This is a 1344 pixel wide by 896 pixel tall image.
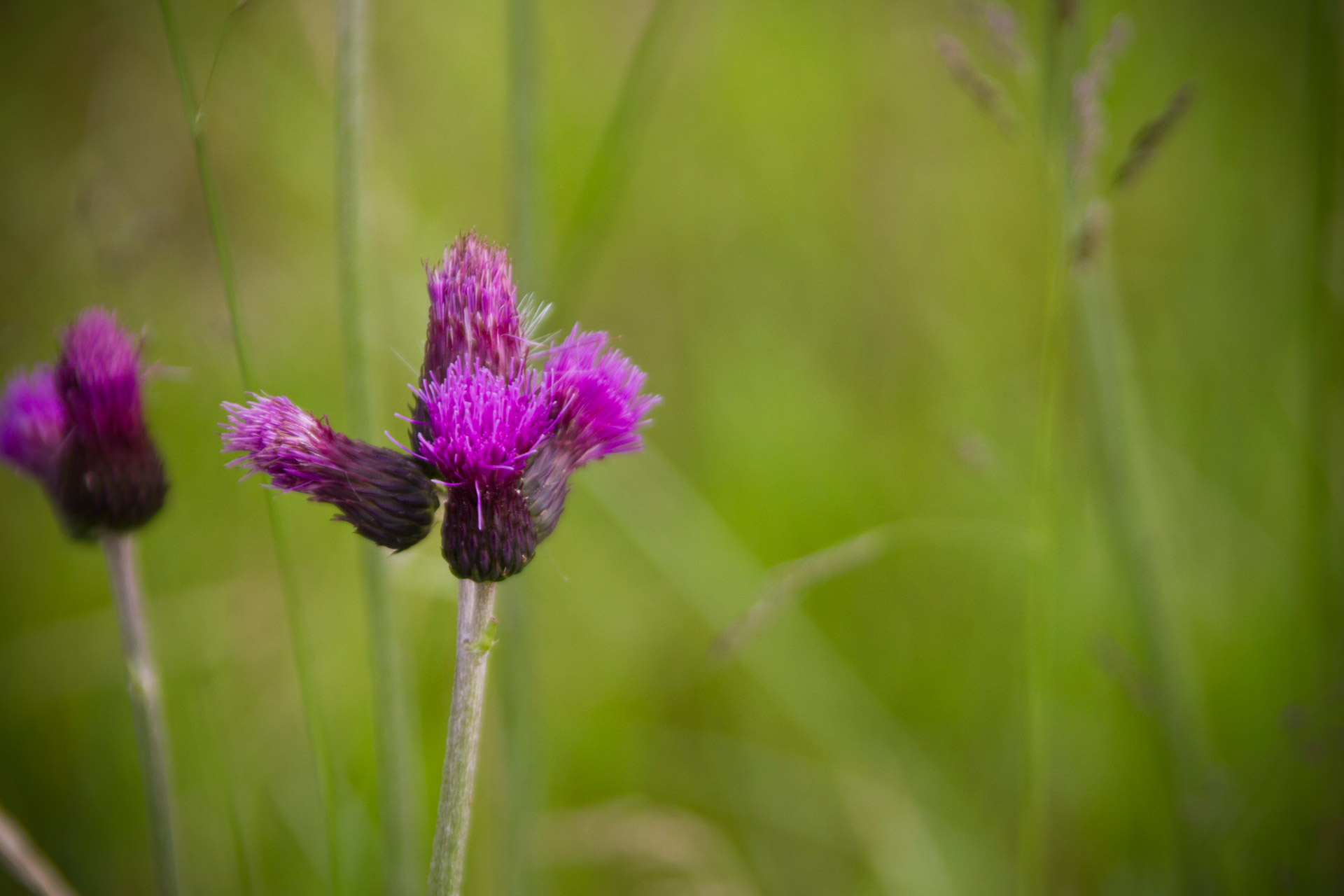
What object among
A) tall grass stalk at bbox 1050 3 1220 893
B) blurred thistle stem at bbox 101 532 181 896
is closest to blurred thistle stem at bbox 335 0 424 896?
blurred thistle stem at bbox 101 532 181 896

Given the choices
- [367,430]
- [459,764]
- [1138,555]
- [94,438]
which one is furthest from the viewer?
[1138,555]

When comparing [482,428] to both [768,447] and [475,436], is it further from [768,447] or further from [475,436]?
[768,447]

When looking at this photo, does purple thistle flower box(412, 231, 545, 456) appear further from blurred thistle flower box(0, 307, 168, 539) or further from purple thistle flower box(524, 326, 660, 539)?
blurred thistle flower box(0, 307, 168, 539)

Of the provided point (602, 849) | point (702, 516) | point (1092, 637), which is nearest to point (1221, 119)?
point (1092, 637)

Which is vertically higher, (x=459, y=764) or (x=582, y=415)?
(x=582, y=415)

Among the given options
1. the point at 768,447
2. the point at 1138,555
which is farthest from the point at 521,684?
the point at 768,447

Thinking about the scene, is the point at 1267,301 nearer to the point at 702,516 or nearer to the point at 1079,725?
the point at 1079,725
